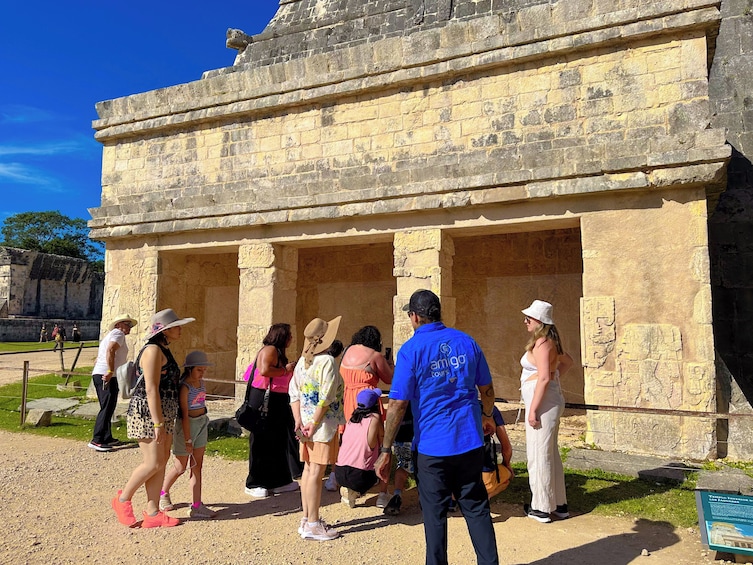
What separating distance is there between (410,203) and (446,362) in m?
4.32

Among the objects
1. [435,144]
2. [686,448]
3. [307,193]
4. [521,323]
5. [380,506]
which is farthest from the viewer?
[521,323]

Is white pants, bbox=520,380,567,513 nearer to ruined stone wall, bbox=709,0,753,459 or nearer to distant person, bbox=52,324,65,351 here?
ruined stone wall, bbox=709,0,753,459

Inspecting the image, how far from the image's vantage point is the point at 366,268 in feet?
35.7

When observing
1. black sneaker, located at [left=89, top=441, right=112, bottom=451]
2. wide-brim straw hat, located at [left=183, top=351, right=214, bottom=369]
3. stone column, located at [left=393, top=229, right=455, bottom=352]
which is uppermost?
stone column, located at [left=393, top=229, right=455, bottom=352]

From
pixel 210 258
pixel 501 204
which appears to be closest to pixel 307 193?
pixel 501 204

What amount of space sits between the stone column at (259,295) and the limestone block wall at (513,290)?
3322 mm

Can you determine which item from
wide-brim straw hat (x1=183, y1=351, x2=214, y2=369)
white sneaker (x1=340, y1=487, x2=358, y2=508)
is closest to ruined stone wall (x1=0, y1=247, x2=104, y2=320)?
wide-brim straw hat (x1=183, y1=351, x2=214, y2=369)

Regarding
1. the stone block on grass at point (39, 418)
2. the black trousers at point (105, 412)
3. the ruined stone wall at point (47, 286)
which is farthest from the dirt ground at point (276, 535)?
the ruined stone wall at point (47, 286)

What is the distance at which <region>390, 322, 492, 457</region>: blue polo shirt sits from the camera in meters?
3.02

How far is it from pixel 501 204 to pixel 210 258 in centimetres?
623

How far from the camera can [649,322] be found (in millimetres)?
5961

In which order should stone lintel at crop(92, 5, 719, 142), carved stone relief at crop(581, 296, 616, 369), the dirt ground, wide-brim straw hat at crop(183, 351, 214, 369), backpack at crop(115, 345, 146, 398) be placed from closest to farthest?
the dirt ground < backpack at crop(115, 345, 146, 398) < wide-brim straw hat at crop(183, 351, 214, 369) < carved stone relief at crop(581, 296, 616, 369) < stone lintel at crop(92, 5, 719, 142)

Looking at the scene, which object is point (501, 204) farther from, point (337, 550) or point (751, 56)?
point (751, 56)

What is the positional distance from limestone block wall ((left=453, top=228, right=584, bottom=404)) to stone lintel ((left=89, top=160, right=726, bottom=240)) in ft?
9.56
